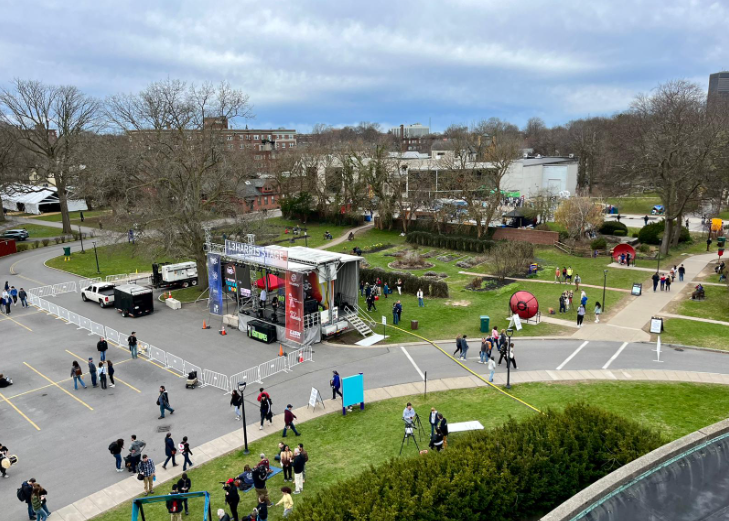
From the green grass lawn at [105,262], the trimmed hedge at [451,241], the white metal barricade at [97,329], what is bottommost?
the white metal barricade at [97,329]

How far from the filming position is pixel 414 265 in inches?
1890

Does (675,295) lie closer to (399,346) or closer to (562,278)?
(562,278)

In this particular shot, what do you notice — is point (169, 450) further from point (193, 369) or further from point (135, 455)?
point (193, 369)

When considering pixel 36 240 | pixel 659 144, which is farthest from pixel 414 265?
pixel 36 240

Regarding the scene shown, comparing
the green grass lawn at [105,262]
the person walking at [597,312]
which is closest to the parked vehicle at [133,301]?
the green grass lawn at [105,262]

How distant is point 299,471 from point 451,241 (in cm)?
4253

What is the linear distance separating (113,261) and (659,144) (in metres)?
52.5

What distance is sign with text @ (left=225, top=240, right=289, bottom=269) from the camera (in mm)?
28580

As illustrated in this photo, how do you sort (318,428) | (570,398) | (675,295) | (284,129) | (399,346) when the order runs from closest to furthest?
(318,428) → (570,398) → (399,346) → (675,295) → (284,129)

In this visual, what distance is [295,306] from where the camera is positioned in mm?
28141

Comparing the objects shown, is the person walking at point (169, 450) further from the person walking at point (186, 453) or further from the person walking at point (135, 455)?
the person walking at point (135, 455)

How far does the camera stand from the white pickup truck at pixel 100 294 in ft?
118

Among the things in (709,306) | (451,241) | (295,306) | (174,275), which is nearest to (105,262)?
(174,275)

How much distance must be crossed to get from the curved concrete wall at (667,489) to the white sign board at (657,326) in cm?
1957
